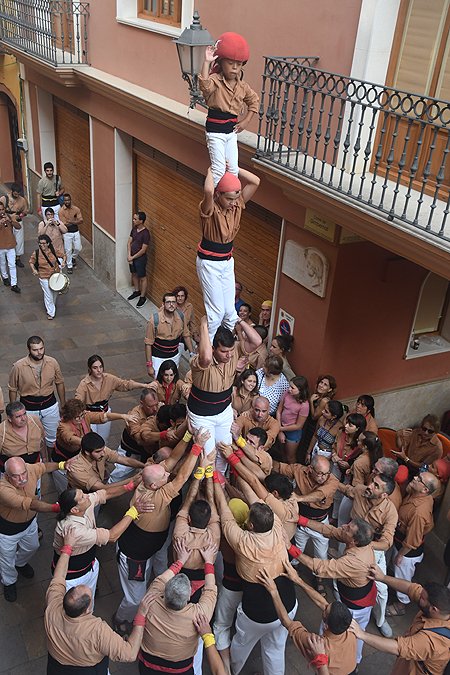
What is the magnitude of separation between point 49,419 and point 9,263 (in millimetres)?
6052

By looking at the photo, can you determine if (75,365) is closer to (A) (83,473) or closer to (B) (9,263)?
(B) (9,263)

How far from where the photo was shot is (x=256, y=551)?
16.7 feet

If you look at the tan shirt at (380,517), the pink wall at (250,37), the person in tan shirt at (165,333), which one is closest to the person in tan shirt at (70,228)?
the pink wall at (250,37)

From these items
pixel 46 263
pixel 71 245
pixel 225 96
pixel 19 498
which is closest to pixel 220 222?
pixel 225 96

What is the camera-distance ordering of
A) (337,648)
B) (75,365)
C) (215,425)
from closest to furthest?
(337,648)
(215,425)
(75,365)

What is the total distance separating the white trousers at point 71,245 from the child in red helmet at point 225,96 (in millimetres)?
9382

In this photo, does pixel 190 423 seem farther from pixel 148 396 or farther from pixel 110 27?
pixel 110 27

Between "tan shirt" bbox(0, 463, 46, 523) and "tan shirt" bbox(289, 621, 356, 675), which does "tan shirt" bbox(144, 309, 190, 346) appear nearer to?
"tan shirt" bbox(0, 463, 46, 523)

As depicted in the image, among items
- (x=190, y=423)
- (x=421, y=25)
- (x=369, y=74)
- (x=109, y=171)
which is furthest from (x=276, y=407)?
(x=109, y=171)

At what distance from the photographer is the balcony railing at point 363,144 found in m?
6.10

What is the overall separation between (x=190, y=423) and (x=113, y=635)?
5.68ft

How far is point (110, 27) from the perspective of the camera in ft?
39.9

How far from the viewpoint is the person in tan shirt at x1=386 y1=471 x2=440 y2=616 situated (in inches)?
252

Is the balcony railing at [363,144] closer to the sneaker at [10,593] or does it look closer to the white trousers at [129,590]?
the white trousers at [129,590]
